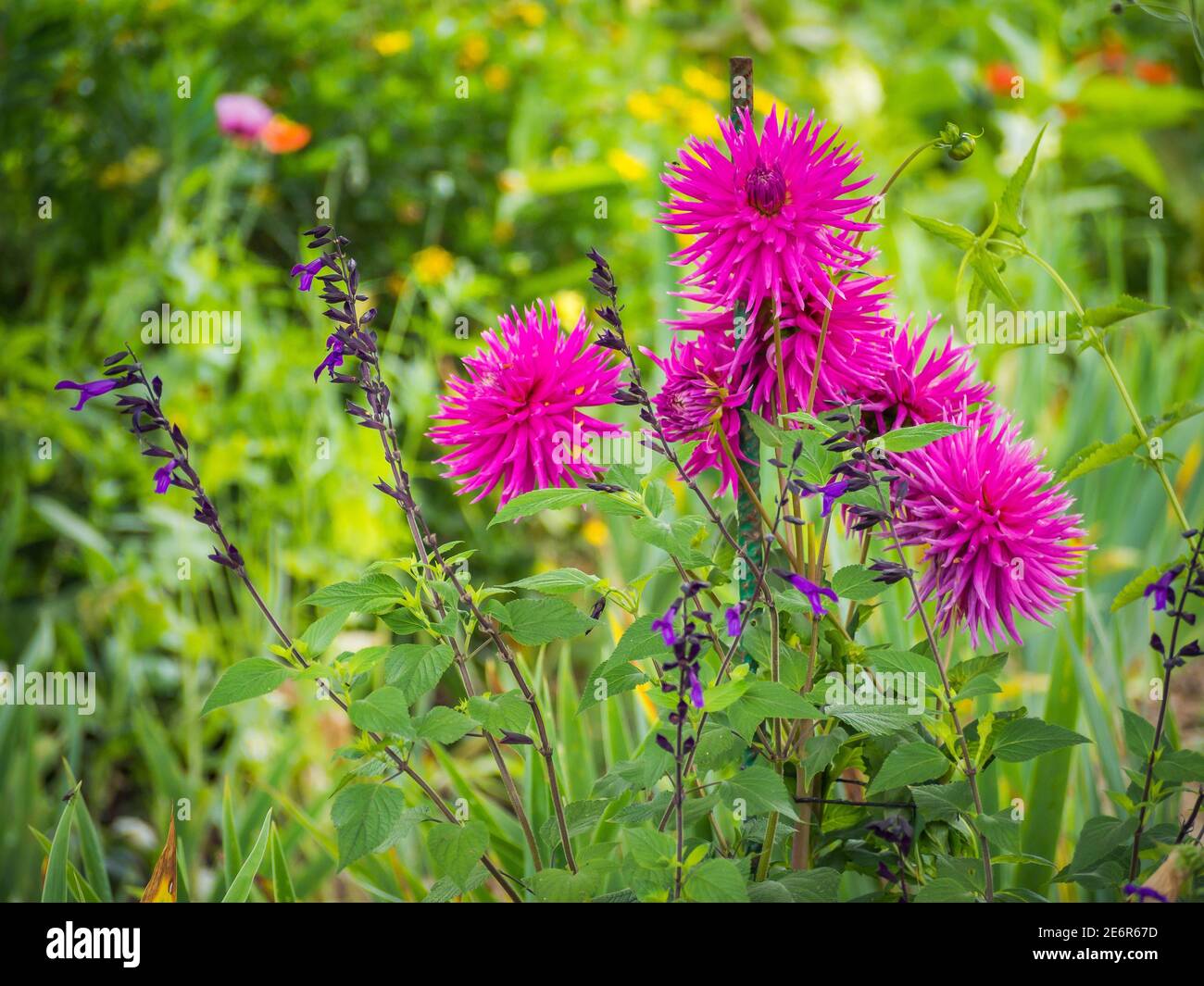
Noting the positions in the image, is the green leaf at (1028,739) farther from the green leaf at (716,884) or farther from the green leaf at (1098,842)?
the green leaf at (716,884)

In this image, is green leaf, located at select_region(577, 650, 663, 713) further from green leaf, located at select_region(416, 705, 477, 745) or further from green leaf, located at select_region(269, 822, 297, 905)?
green leaf, located at select_region(269, 822, 297, 905)

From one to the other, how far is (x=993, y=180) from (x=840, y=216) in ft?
7.30

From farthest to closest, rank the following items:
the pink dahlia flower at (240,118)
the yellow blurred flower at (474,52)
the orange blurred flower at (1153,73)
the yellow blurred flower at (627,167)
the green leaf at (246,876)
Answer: the orange blurred flower at (1153,73)
the yellow blurred flower at (474,52)
the yellow blurred flower at (627,167)
the pink dahlia flower at (240,118)
the green leaf at (246,876)

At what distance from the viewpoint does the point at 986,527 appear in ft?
2.18

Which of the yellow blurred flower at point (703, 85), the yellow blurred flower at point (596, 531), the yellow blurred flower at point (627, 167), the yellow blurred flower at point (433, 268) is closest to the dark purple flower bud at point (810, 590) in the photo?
the yellow blurred flower at point (596, 531)

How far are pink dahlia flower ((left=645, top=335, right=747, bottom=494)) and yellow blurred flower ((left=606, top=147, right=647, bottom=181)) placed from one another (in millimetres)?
1680

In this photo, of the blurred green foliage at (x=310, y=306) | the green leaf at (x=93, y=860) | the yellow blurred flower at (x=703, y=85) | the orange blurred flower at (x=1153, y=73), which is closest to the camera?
the green leaf at (x=93, y=860)

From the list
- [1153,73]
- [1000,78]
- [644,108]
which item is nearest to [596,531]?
[644,108]

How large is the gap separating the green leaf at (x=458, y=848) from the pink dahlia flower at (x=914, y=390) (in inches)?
13.9

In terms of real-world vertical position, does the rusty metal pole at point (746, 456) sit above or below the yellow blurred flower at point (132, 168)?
below

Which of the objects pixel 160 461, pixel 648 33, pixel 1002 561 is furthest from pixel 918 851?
pixel 648 33

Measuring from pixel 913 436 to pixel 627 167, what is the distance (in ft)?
6.09

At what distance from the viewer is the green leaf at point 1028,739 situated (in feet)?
2.12
